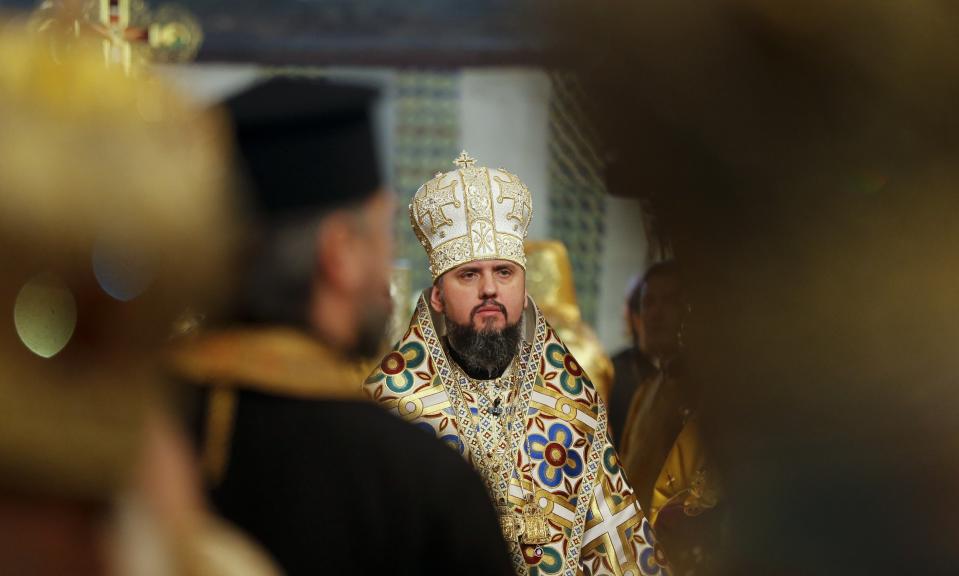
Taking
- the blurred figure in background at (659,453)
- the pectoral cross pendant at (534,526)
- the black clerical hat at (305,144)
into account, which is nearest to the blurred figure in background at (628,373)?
the blurred figure in background at (659,453)

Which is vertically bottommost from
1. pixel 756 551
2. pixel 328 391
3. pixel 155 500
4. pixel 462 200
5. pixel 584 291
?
pixel 756 551

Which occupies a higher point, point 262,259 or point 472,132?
point 472,132

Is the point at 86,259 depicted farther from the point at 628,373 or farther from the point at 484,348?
the point at 628,373

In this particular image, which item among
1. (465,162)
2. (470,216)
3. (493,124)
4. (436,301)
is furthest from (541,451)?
(493,124)

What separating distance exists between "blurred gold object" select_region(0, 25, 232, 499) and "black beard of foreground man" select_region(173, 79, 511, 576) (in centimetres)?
69

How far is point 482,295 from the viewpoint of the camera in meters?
3.19

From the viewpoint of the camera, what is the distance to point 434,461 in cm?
167

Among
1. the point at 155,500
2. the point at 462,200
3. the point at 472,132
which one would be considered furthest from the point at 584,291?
the point at 155,500

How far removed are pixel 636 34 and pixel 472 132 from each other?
9.42 meters

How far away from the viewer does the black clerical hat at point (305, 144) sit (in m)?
1.60

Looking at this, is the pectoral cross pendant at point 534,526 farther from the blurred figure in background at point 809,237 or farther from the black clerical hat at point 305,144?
the blurred figure in background at point 809,237

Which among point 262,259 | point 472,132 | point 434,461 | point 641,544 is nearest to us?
point 262,259

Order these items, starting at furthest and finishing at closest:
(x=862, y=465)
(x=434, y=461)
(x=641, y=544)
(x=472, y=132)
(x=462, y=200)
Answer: (x=472, y=132), (x=462, y=200), (x=641, y=544), (x=434, y=461), (x=862, y=465)

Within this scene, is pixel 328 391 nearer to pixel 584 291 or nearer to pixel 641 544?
pixel 641 544
